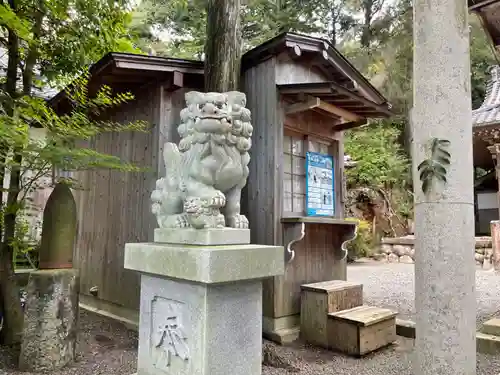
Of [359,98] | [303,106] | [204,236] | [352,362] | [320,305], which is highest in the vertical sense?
[359,98]

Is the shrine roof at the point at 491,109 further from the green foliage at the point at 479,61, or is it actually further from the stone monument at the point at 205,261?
the stone monument at the point at 205,261

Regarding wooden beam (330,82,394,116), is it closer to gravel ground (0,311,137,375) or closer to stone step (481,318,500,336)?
stone step (481,318,500,336)

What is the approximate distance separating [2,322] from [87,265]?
7.10 feet

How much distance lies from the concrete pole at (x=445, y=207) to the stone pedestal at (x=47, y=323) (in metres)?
3.33

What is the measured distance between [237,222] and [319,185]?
321 cm

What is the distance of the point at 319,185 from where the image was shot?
5836 millimetres

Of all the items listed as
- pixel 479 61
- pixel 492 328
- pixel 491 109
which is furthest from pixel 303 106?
pixel 479 61

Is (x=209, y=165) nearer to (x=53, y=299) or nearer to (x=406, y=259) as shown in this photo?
(x=53, y=299)

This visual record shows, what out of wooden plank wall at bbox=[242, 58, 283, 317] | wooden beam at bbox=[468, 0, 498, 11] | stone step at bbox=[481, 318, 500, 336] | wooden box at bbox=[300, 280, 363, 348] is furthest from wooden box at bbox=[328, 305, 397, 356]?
wooden beam at bbox=[468, 0, 498, 11]

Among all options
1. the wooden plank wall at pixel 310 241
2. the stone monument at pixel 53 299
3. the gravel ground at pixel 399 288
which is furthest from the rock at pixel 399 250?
the stone monument at pixel 53 299

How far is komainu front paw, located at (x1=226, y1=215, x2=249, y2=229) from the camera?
Result: 286cm

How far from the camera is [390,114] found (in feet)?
19.0

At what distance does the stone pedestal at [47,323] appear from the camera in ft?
12.1

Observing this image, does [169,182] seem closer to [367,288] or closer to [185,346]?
[185,346]
